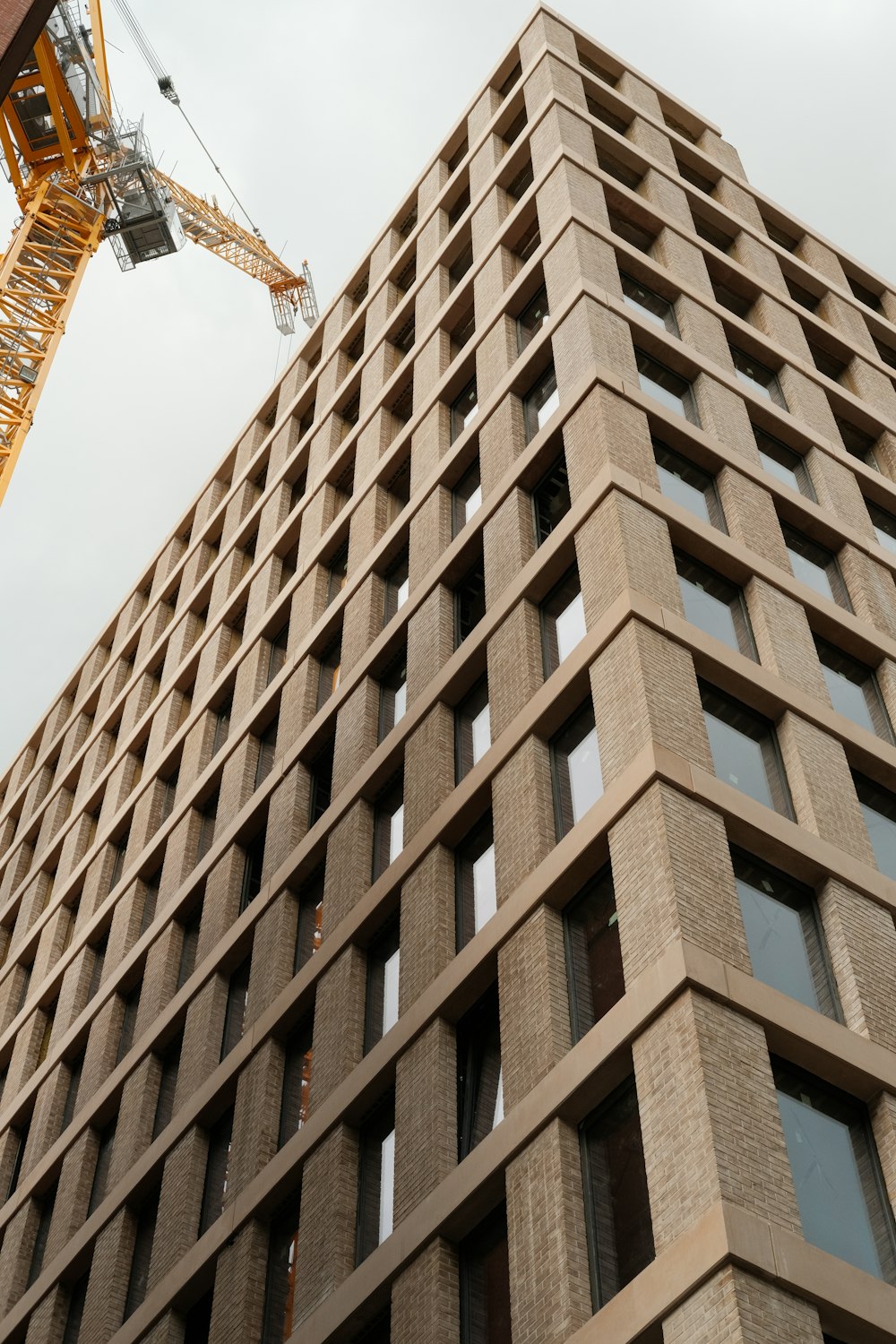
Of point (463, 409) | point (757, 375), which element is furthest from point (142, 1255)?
point (757, 375)

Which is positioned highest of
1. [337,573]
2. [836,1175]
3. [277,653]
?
[337,573]

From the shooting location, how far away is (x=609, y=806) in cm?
1948

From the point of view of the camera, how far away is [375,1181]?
21.9 m

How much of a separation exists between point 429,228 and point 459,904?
21.9 metres

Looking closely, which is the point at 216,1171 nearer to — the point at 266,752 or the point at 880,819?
the point at 266,752

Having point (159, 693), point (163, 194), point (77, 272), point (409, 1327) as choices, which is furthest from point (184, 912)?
point (163, 194)

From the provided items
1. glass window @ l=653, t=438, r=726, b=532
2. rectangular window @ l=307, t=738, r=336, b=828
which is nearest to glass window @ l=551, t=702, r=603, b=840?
glass window @ l=653, t=438, r=726, b=532

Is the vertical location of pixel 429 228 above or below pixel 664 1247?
above

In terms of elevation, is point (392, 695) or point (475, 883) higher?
point (392, 695)

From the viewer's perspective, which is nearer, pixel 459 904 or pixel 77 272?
pixel 459 904

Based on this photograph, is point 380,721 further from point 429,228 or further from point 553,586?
point 429,228

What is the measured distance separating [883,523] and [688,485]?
633cm

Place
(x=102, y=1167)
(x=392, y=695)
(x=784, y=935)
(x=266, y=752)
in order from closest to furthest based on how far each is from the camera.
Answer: (x=784, y=935)
(x=392, y=695)
(x=102, y=1167)
(x=266, y=752)

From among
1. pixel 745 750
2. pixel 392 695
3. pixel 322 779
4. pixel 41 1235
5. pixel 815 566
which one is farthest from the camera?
pixel 41 1235
